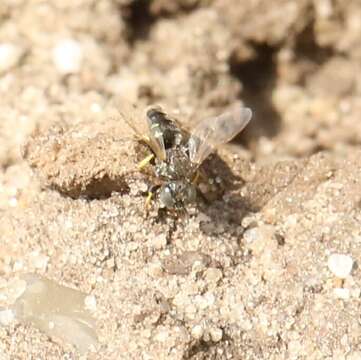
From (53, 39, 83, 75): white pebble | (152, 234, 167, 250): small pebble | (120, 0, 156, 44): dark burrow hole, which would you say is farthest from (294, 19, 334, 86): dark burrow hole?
(152, 234, 167, 250): small pebble

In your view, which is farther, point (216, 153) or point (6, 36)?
point (6, 36)

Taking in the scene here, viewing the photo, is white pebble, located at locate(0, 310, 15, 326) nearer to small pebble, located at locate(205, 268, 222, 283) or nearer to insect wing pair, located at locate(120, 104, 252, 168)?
small pebble, located at locate(205, 268, 222, 283)

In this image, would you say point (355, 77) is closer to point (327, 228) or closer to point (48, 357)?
point (327, 228)

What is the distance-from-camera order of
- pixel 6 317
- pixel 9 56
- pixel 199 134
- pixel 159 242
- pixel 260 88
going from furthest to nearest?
pixel 260 88 < pixel 9 56 < pixel 199 134 < pixel 159 242 < pixel 6 317

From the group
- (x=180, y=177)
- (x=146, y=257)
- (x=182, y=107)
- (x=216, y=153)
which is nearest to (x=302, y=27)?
(x=182, y=107)

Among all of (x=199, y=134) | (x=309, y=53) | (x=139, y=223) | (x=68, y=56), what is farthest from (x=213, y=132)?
(x=309, y=53)

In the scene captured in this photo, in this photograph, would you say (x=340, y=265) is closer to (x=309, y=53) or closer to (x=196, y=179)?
(x=196, y=179)
